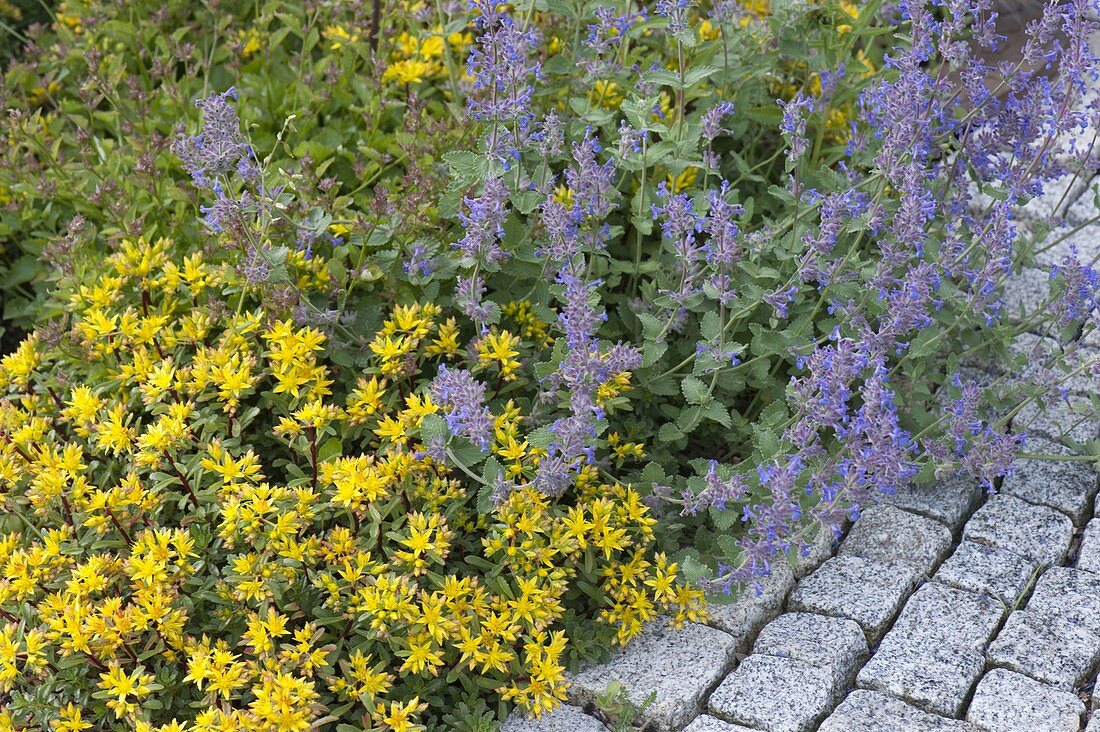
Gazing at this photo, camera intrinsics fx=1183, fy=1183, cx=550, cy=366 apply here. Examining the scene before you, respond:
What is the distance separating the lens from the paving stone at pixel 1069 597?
2.99 m

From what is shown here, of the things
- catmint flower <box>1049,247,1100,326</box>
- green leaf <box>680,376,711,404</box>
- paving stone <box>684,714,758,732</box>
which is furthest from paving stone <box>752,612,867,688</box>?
catmint flower <box>1049,247,1100,326</box>

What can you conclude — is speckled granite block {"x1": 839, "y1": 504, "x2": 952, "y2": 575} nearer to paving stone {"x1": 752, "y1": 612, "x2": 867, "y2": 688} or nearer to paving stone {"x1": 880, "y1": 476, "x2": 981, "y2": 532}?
paving stone {"x1": 880, "y1": 476, "x2": 981, "y2": 532}

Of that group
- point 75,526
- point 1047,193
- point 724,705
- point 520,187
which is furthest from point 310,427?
point 1047,193

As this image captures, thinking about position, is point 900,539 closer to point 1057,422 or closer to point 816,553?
point 816,553

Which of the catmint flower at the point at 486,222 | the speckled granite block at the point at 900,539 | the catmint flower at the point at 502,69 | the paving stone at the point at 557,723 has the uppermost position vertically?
the catmint flower at the point at 502,69

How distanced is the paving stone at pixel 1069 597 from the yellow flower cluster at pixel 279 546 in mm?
891

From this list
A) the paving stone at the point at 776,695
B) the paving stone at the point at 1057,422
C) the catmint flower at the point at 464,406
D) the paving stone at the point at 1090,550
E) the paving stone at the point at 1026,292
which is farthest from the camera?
the paving stone at the point at 1026,292

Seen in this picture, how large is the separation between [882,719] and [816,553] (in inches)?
23.5

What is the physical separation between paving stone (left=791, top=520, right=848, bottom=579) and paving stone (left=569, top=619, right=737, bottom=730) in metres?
0.35

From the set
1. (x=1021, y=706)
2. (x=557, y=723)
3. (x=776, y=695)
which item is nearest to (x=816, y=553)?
(x=776, y=695)

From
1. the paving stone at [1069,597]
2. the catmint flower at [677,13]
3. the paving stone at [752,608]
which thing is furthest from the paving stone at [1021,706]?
the catmint flower at [677,13]

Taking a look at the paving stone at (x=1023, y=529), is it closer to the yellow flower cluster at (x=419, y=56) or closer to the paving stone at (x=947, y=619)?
the paving stone at (x=947, y=619)

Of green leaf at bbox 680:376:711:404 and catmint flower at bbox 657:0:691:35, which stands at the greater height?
catmint flower at bbox 657:0:691:35

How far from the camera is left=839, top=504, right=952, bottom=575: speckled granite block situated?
322 cm
